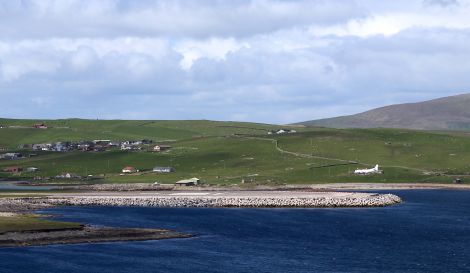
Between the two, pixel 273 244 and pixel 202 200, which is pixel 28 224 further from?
pixel 202 200

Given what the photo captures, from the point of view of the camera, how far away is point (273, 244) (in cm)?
11162

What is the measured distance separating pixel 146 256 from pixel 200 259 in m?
6.54

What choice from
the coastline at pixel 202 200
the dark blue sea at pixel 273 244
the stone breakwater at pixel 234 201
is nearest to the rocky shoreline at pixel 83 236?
the dark blue sea at pixel 273 244

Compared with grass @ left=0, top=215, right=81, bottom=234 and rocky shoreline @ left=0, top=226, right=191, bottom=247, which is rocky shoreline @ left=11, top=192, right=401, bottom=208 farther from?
rocky shoreline @ left=0, top=226, right=191, bottom=247

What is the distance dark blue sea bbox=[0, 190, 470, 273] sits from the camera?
93812 mm

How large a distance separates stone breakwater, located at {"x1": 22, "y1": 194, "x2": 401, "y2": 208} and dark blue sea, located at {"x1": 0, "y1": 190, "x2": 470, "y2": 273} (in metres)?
6.80

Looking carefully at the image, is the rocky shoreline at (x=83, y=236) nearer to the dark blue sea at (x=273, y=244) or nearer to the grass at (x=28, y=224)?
the grass at (x=28, y=224)

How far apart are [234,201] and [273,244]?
51.8 metres

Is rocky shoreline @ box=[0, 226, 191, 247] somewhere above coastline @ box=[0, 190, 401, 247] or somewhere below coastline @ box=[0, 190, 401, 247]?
below

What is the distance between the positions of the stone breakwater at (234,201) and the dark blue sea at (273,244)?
6.80 meters

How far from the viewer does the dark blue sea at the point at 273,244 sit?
308ft

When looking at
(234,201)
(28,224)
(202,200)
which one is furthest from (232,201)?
(28,224)

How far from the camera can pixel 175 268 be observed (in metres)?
92.4

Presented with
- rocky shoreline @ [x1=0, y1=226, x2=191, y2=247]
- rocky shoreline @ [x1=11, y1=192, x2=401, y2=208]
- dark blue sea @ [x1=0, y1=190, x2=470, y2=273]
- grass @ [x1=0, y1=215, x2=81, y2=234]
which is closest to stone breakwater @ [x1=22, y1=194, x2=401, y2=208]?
rocky shoreline @ [x1=11, y1=192, x2=401, y2=208]
